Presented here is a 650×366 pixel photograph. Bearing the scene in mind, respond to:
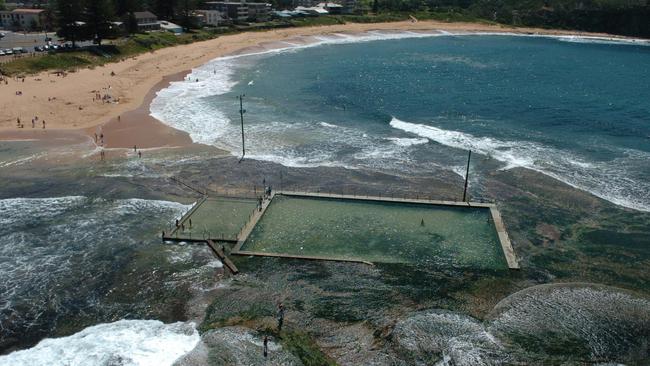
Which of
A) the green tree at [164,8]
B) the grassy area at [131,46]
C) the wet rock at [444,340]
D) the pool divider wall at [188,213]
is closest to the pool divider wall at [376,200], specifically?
the pool divider wall at [188,213]

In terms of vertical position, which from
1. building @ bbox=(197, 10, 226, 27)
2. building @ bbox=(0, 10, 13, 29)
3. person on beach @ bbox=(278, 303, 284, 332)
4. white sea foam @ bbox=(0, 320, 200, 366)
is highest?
building @ bbox=(197, 10, 226, 27)

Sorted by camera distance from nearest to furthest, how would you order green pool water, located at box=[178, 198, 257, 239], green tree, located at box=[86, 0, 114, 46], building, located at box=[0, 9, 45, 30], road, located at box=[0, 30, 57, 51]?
green pool water, located at box=[178, 198, 257, 239] → green tree, located at box=[86, 0, 114, 46] → road, located at box=[0, 30, 57, 51] → building, located at box=[0, 9, 45, 30]

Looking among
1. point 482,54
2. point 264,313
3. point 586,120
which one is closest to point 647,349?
point 264,313

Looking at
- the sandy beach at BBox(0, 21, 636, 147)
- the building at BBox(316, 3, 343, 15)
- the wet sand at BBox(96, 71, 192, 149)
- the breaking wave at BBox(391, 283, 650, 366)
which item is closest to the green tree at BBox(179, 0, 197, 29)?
the sandy beach at BBox(0, 21, 636, 147)

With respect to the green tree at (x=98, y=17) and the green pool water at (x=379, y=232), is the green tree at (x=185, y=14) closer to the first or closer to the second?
the green tree at (x=98, y=17)

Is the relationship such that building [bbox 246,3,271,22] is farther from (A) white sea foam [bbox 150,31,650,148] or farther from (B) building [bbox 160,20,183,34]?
(B) building [bbox 160,20,183,34]

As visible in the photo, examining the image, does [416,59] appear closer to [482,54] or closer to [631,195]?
[482,54]
